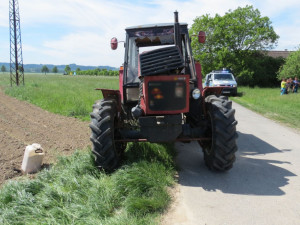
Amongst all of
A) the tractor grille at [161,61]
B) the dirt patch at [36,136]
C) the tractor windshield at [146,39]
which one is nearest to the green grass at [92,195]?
the dirt patch at [36,136]

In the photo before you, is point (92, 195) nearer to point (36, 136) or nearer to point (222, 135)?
point (222, 135)

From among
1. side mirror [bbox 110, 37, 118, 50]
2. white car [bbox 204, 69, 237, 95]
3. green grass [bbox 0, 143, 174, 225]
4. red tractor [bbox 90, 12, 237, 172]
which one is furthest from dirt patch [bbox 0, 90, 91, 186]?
white car [bbox 204, 69, 237, 95]

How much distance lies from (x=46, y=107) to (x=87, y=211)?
10423mm

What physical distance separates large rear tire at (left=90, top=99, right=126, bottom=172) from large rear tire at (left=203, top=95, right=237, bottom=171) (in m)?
1.57

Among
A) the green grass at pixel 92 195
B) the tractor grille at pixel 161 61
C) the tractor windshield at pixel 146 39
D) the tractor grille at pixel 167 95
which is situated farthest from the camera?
the tractor windshield at pixel 146 39

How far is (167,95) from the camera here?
173 inches

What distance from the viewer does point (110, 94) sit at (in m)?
5.25

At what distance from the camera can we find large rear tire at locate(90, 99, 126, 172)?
14.6ft

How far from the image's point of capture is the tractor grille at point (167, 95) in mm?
4340

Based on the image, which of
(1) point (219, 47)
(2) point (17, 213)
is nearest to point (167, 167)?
(2) point (17, 213)

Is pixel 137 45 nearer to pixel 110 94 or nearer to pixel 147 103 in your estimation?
pixel 110 94

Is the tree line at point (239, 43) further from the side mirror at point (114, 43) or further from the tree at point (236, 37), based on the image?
the side mirror at point (114, 43)

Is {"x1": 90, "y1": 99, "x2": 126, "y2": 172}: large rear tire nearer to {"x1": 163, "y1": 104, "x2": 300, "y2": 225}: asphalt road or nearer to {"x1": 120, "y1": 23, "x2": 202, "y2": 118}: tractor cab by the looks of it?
{"x1": 120, "y1": 23, "x2": 202, "y2": 118}: tractor cab

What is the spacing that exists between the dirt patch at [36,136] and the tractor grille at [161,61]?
3104 mm
